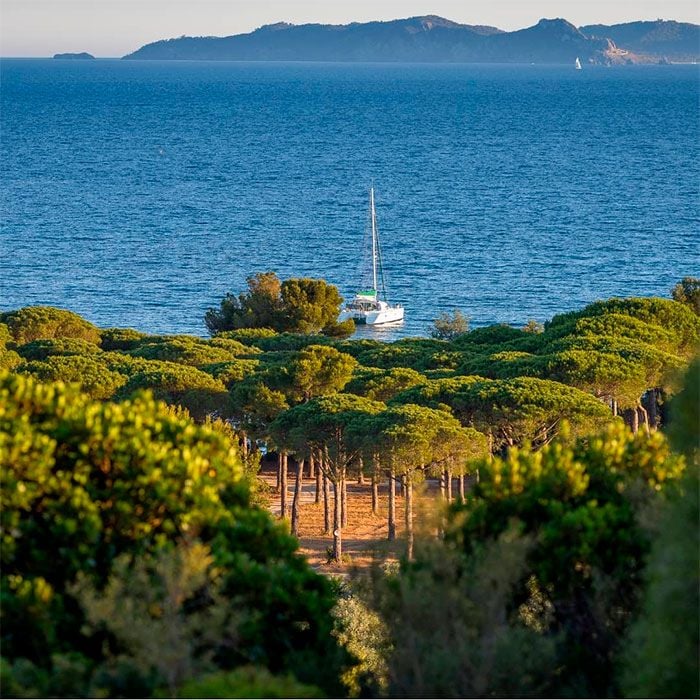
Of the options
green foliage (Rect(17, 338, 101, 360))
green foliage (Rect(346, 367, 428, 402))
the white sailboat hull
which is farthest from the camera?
the white sailboat hull

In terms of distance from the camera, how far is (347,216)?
110875 mm

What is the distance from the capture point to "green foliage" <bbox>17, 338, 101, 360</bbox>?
39.5 meters

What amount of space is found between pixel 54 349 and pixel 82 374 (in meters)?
6.92

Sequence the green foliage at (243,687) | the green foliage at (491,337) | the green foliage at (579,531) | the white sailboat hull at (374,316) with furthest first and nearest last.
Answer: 1. the white sailboat hull at (374,316)
2. the green foliage at (491,337)
3. the green foliage at (579,531)
4. the green foliage at (243,687)

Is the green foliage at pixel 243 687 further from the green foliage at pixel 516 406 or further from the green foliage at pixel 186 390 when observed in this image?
the green foliage at pixel 186 390

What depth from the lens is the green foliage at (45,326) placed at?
155 ft

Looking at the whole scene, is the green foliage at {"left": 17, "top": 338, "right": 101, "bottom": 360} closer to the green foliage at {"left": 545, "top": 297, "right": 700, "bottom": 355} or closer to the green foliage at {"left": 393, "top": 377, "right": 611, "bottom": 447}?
the green foliage at {"left": 393, "top": 377, "right": 611, "bottom": 447}

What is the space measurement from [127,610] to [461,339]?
33.8 m

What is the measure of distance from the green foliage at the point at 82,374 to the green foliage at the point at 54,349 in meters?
4.69

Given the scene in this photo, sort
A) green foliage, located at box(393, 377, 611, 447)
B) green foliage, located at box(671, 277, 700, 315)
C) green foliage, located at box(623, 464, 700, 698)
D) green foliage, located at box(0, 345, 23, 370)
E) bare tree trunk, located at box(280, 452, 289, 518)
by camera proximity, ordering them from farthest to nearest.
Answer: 1. green foliage, located at box(671, 277, 700, 315)
2. green foliage, located at box(0, 345, 23, 370)
3. bare tree trunk, located at box(280, 452, 289, 518)
4. green foliage, located at box(393, 377, 611, 447)
5. green foliage, located at box(623, 464, 700, 698)

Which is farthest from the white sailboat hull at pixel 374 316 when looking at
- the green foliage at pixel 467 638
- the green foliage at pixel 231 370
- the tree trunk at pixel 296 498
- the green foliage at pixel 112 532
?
the green foliage at pixel 467 638

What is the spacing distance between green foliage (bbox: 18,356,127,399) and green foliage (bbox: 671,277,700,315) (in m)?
24.5

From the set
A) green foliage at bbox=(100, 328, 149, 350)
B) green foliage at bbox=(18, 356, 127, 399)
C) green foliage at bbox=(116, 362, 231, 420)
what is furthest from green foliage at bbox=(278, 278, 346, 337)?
green foliage at bbox=(116, 362, 231, 420)

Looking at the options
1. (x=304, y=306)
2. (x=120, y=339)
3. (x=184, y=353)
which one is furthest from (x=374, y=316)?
(x=184, y=353)
